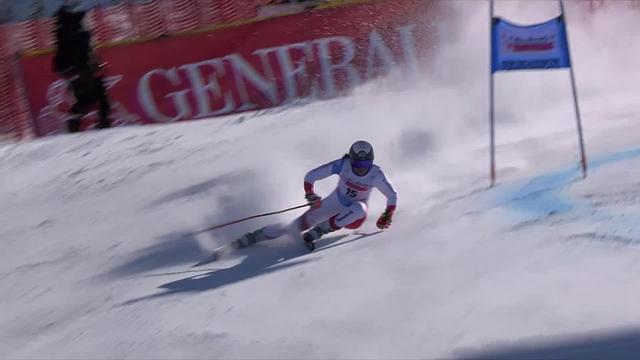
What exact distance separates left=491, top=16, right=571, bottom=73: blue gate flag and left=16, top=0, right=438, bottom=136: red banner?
471 cm

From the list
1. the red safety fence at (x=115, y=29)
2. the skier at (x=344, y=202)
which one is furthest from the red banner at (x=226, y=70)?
the skier at (x=344, y=202)

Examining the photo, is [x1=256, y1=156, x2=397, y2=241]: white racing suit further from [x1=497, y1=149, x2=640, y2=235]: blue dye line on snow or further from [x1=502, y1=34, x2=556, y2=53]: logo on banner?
[x1=502, y1=34, x2=556, y2=53]: logo on banner

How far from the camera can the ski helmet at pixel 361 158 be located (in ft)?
26.0

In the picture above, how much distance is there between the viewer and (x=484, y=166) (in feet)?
32.7

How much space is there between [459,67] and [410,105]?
5.14ft

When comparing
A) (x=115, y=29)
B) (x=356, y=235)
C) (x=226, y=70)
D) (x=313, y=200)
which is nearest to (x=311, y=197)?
(x=313, y=200)

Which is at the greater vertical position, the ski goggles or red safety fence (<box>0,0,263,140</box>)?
red safety fence (<box>0,0,263,140</box>)

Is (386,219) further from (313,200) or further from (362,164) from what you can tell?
(313,200)

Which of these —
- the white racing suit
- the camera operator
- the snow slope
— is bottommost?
the snow slope

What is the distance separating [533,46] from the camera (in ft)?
27.7

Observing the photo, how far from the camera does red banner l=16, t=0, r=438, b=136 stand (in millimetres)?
12789

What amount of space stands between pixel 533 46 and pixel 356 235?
2.24 m

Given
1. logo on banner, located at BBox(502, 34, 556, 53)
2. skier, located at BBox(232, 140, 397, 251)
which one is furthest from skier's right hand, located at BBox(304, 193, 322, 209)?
logo on banner, located at BBox(502, 34, 556, 53)

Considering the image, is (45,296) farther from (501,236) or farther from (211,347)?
(501,236)
